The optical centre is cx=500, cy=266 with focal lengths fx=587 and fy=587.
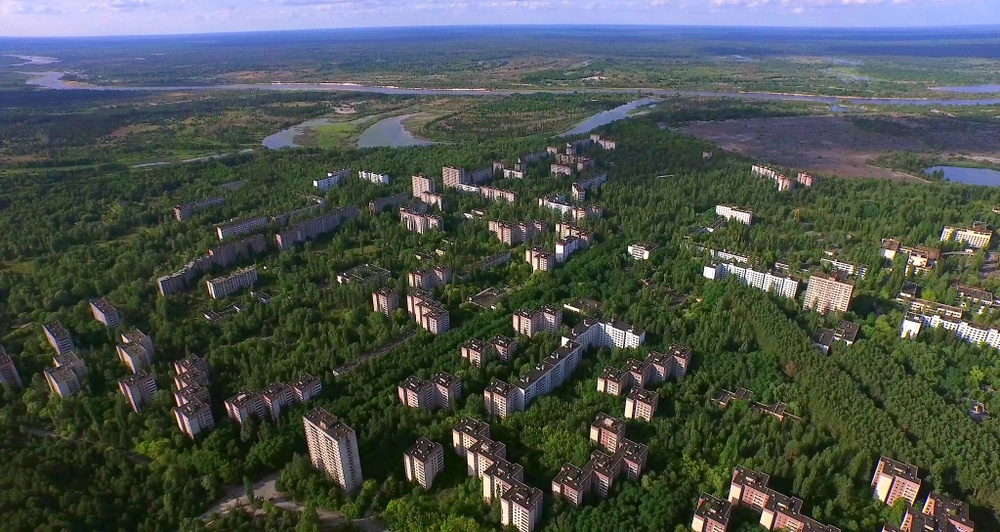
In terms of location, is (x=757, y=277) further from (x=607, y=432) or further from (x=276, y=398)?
(x=276, y=398)

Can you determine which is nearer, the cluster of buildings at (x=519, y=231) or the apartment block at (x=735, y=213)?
the cluster of buildings at (x=519, y=231)

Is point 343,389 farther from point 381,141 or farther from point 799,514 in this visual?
point 381,141

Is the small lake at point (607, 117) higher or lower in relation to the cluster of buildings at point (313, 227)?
lower

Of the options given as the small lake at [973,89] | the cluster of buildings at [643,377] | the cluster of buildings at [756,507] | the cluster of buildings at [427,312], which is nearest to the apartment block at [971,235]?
the cluster of buildings at [643,377]

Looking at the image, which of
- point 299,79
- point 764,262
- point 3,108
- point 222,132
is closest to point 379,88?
point 299,79

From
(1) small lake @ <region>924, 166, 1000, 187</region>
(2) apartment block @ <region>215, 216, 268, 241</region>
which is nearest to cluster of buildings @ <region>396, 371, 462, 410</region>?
(2) apartment block @ <region>215, 216, 268, 241</region>

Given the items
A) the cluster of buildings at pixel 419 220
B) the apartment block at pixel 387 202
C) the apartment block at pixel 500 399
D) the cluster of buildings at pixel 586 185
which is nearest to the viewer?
the apartment block at pixel 500 399

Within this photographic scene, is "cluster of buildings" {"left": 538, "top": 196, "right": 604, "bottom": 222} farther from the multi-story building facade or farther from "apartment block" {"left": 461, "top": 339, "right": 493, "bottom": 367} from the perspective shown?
the multi-story building facade

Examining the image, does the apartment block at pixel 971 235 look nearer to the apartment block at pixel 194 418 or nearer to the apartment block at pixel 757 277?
the apartment block at pixel 757 277
